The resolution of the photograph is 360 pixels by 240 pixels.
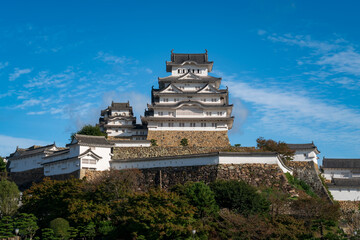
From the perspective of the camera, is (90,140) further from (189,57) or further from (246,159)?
(189,57)

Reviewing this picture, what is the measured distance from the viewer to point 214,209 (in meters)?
29.8

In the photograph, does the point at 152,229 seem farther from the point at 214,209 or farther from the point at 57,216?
the point at 57,216

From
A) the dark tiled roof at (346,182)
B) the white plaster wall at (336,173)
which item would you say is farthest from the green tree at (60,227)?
the white plaster wall at (336,173)

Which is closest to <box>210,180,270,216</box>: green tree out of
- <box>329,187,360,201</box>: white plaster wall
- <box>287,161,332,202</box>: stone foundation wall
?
<box>287,161,332,202</box>: stone foundation wall

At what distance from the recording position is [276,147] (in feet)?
141

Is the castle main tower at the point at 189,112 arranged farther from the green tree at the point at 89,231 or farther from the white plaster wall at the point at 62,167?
the green tree at the point at 89,231

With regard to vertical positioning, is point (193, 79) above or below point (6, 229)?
above

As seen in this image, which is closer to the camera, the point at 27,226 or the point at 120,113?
the point at 27,226

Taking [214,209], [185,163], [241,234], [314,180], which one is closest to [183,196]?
[214,209]

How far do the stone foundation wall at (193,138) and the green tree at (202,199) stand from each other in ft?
56.0

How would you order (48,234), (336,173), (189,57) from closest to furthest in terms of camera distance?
(48,234)
(336,173)
(189,57)

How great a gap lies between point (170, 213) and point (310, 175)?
19220 millimetres

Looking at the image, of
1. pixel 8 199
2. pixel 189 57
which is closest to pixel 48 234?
pixel 8 199

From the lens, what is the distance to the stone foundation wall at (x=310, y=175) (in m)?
41.1
